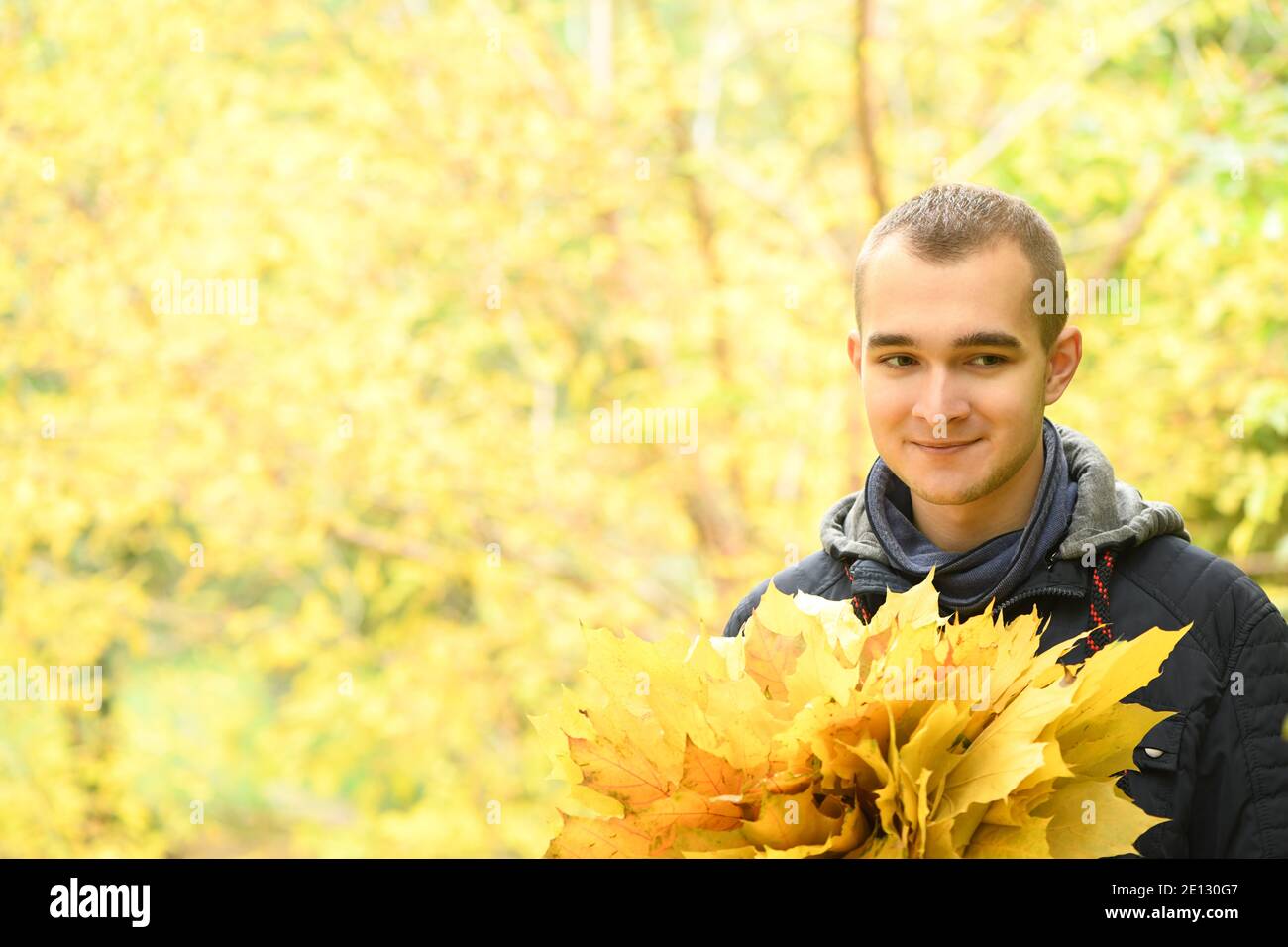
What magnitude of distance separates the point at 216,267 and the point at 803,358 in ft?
6.14

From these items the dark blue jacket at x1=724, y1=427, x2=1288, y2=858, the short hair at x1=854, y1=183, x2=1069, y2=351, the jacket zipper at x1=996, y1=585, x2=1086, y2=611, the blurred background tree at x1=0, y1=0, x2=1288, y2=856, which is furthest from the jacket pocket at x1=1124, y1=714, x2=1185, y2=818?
the blurred background tree at x1=0, y1=0, x2=1288, y2=856

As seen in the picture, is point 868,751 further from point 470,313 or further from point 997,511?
point 470,313

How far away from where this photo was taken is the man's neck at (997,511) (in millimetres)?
1264

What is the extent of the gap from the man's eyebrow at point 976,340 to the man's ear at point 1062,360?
0.13 m

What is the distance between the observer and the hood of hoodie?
122 cm

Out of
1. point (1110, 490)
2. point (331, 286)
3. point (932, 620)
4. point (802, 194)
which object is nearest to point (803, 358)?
point (802, 194)

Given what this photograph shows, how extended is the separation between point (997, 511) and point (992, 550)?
5 cm

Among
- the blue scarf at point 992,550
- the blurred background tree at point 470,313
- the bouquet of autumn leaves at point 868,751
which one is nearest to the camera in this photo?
the bouquet of autumn leaves at point 868,751

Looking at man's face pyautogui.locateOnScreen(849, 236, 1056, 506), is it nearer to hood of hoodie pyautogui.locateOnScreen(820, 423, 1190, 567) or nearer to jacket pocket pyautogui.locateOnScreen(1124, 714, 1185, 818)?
hood of hoodie pyautogui.locateOnScreen(820, 423, 1190, 567)

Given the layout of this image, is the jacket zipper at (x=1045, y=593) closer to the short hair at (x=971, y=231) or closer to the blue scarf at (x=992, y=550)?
the blue scarf at (x=992, y=550)

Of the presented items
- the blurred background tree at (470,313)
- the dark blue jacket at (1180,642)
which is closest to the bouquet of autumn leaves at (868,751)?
the dark blue jacket at (1180,642)

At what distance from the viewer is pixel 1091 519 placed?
48.3 inches

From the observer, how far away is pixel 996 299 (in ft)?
3.74

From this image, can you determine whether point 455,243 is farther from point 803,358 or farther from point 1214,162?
point 1214,162
